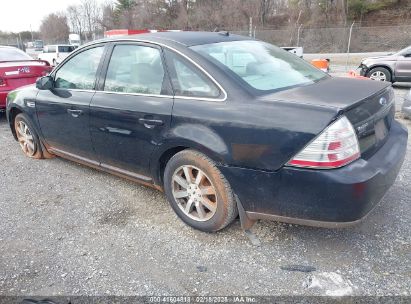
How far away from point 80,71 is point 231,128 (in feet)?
7.07

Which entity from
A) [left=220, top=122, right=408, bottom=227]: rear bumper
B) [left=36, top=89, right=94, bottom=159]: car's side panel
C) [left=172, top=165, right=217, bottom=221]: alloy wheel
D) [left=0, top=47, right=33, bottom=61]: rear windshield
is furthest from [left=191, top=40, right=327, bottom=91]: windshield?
[left=0, top=47, right=33, bottom=61]: rear windshield

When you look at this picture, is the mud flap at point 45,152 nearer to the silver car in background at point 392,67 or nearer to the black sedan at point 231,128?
the black sedan at point 231,128

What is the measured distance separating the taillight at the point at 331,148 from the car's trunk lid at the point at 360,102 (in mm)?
94

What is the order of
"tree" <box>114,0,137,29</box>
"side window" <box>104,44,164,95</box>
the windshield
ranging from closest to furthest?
1. the windshield
2. "side window" <box>104,44,164,95</box>
3. "tree" <box>114,0,137,29</box>

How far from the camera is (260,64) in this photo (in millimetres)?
3031

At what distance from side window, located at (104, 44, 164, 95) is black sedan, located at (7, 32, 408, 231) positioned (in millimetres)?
12

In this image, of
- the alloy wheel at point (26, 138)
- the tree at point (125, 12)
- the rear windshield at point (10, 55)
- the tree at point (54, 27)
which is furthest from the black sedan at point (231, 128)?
the tree at point (54, 27)

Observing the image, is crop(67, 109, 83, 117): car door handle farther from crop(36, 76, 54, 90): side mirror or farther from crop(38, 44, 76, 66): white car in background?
crop(38, 44, 76, 66): white car in background

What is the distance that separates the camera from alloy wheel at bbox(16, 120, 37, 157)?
4785 mm

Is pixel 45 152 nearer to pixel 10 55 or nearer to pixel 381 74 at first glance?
pixel 10 55

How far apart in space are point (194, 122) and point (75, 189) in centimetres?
196

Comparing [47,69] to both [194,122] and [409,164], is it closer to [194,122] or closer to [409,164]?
[194,122]

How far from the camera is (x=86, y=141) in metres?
3.70

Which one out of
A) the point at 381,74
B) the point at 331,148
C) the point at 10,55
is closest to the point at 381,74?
the point at 381,74
